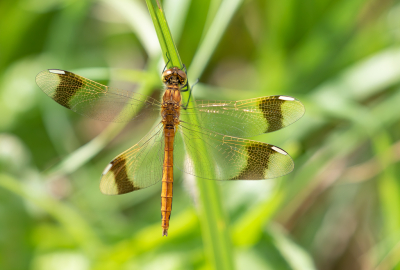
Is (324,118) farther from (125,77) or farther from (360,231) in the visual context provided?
(125,77)

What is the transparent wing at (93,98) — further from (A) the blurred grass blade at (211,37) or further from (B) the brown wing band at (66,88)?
(A) the blurred grass blade at (211,37)

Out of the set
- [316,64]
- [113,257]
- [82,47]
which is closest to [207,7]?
[316,64]

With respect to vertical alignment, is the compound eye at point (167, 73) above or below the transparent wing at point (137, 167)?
above

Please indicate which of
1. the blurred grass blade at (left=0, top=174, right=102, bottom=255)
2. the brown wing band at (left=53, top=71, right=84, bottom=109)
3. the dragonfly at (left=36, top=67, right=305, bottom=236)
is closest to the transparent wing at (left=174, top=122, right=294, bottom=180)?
the dragonfly at (left=36, top=67, right=305, bottom=236)

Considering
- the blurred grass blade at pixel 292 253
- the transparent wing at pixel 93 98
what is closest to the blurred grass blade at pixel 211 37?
the transparent wing at pixel 93 98

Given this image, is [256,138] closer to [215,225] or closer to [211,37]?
[211,37]

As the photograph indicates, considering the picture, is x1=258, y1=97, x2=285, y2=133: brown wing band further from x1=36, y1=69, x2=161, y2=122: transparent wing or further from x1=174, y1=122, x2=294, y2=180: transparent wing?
x1=36, y1=69, x2=161, y2=122: transparent wing

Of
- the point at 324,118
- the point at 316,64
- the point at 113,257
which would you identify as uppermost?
the point at 316,64
